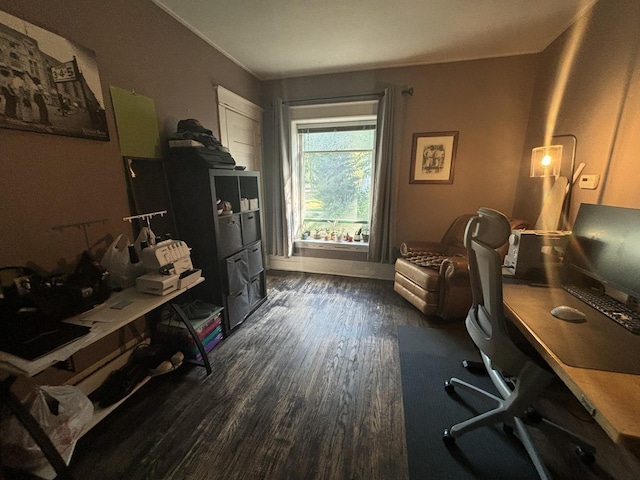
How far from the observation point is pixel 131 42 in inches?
68.3

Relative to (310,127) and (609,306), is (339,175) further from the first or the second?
(609,306)

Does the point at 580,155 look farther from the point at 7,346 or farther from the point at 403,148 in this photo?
the point at 7,346

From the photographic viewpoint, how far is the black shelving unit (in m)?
1.98

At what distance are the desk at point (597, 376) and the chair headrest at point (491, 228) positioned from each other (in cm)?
38

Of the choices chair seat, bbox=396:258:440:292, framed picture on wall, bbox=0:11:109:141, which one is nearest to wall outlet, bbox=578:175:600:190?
chair seat, bbox=396:258:440:292

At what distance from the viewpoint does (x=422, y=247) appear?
2.96 m

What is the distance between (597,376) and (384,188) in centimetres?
259

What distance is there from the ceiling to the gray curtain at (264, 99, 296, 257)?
2.15ft

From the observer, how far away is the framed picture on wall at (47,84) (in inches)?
47.2

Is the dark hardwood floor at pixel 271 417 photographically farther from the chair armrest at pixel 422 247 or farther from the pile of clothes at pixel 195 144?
the pile of clothes at pixel 195 144

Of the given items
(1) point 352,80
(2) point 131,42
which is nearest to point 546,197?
(1) point 352,80

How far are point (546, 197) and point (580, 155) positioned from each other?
Result: 389 mm

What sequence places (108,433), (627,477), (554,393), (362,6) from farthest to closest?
(362,6), (554,393), (108,433), (627,477)

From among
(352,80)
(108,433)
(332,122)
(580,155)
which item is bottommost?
(108,433)
